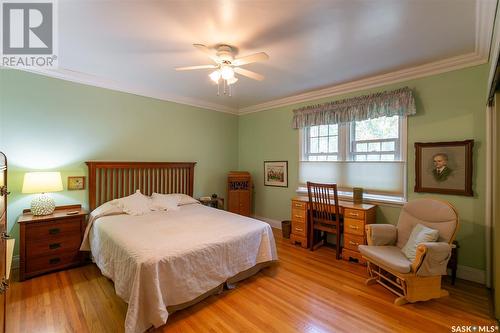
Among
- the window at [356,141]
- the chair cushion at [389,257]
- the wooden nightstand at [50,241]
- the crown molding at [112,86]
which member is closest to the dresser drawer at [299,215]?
the window at [356,141]

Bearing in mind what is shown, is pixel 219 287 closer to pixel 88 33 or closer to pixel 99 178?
pixel 99 178

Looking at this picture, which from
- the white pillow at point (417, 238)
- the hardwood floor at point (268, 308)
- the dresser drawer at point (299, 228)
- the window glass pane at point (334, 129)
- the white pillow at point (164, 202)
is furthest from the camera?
the window glass pane at point (334, 129)

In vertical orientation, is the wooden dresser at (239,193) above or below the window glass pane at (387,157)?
below

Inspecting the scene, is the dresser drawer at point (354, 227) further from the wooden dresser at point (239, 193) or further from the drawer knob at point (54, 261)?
the drawer knob at point (54, 261)

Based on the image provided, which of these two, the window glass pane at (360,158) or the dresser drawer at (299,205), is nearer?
the window glass pane at (360,158)

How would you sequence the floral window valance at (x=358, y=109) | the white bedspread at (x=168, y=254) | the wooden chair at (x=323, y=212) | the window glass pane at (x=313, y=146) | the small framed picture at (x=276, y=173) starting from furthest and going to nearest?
the small framed picture at (x=276, y=173)
the window glass pane at (x=313, y=146)
the wooden chair at (x=323, y=212)
the floral window valance at (x=358, y=109)
the white bedspread at (x=168, y=254)

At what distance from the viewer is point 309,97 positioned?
4.03 meters

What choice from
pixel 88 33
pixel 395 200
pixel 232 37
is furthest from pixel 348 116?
pixel 88 33

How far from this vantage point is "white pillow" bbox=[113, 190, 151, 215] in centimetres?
317

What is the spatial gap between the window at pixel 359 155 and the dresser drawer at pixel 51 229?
3.52 m

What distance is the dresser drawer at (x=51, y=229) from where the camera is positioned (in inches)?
101

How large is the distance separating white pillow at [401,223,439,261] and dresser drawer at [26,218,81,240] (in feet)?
12.8

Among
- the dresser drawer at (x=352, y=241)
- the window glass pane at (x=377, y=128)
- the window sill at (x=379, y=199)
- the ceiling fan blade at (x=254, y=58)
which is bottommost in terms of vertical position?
the dresser drawer at (x=352, y=241)

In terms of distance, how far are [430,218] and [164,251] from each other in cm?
281
